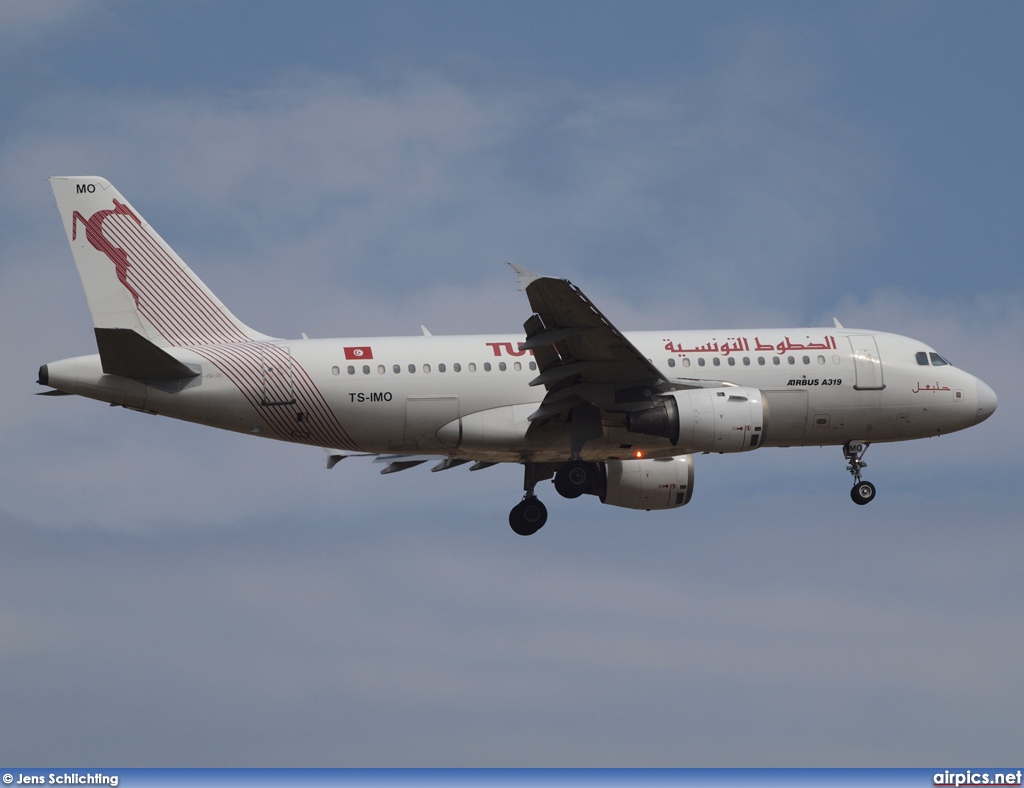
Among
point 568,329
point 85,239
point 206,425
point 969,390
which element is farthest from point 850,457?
point 85,239

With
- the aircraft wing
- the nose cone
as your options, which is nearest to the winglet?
the aircraft wing

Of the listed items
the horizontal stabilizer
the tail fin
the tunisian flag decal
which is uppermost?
the tail fin

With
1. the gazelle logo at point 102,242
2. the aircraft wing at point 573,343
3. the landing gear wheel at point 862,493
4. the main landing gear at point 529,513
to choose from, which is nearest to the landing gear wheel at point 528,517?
the main landing gear at point 529,513

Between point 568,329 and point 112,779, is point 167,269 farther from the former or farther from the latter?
point 112,779

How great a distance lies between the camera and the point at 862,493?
4966 centimetres

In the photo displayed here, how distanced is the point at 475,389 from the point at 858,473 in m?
12.8

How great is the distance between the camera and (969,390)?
4959 cm

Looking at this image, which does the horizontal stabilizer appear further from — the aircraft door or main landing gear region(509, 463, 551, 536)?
the aircraft door

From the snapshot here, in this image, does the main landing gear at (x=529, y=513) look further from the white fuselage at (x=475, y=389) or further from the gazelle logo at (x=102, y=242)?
the gazelle logo at (x=102, y=242)

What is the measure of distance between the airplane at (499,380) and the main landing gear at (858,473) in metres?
0.05

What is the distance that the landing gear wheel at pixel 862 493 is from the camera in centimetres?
4962

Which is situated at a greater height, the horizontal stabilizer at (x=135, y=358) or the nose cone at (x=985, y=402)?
the nose cone at (x=985, y=402)

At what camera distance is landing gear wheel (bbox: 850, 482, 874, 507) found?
1954 inches

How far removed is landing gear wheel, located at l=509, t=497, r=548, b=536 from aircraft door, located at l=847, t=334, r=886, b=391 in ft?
34.8
